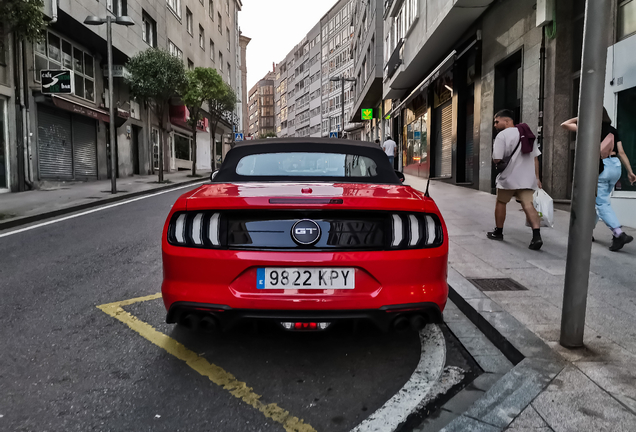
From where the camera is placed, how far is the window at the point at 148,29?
82.5ft

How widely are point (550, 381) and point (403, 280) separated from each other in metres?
0.87

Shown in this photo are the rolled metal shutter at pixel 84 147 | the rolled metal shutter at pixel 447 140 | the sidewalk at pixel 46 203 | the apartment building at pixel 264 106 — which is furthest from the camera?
the apartment building at pixel 264 106

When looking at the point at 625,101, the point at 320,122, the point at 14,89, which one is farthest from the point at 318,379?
the point at 320,122

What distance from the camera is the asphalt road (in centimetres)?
229

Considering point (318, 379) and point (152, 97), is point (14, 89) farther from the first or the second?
point (318, 379)

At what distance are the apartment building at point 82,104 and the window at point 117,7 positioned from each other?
0.04 m

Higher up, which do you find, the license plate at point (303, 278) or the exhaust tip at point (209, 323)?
the license plate at point (303, 278)

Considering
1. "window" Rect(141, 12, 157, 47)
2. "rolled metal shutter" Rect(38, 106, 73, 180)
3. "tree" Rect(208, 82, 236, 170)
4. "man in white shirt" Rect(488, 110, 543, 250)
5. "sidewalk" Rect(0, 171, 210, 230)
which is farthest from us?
"tree" Rect(208, 82, 236, 170)

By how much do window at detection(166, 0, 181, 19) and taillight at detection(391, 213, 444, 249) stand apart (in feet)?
99.4

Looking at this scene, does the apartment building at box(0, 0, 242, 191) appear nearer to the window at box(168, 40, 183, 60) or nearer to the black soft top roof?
the window at box(168, 40, 183, 60)

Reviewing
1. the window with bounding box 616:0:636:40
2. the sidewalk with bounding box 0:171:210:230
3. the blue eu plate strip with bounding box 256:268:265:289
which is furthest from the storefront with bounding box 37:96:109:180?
the blue eu plate strip with bounding box 256:268:265:289

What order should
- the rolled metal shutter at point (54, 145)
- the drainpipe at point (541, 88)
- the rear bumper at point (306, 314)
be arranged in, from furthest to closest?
the rolled metal shutter at point (54, 145) → the drainpipe at point (541, 88) → the rear bumper at point (306, 314)

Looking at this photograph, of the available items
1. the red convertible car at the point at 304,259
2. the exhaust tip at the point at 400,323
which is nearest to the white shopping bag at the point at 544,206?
the red convertible car at the point at 304,259

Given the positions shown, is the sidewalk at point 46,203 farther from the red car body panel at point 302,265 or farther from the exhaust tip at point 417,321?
the exhaust tip at point 417,321
